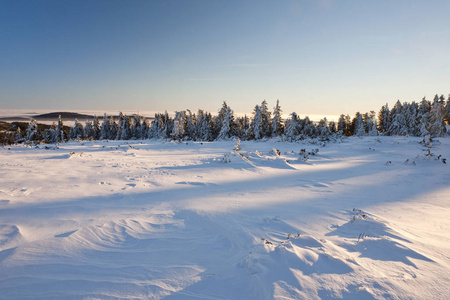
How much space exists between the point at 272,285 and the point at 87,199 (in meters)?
3.93

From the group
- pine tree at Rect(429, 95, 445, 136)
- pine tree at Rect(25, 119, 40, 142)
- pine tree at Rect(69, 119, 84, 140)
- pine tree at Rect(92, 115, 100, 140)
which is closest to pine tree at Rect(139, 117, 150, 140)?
pine tree at Rect(92, 115, 100, 140)

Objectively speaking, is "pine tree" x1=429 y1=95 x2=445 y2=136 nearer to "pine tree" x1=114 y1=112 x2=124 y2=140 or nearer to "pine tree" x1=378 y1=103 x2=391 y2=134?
"pine tree" x1=378 y1=103 x2=391 y2=134

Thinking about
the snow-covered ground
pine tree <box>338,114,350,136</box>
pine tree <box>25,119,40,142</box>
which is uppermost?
pine tree <box>338,114,350,136</box>

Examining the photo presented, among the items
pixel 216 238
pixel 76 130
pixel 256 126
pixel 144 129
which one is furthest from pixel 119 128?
pixel 216 238

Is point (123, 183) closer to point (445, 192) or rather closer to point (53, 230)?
point (53, 230)

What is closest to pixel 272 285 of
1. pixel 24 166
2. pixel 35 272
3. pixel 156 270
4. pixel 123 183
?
pixel 156 270

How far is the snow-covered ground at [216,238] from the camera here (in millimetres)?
1812

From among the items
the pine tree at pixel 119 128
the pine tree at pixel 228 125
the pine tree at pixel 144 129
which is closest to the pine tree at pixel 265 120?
the pine tree at pixel 228 125

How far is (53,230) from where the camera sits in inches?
111

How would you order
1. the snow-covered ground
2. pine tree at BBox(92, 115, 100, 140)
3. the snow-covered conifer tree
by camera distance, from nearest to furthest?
the snow-covered ground, the snow-covered conifer tree, pine tree at BBox(92, 115, 100, 140)

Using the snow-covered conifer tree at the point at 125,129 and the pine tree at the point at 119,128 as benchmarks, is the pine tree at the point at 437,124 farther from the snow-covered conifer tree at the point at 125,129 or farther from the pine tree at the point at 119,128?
the pine tree at the point at 119,128

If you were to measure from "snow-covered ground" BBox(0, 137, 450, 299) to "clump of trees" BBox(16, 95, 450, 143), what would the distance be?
17.0m

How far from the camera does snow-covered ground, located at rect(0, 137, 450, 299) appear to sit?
181cm

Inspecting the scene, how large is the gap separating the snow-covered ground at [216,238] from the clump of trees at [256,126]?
17041 mm
